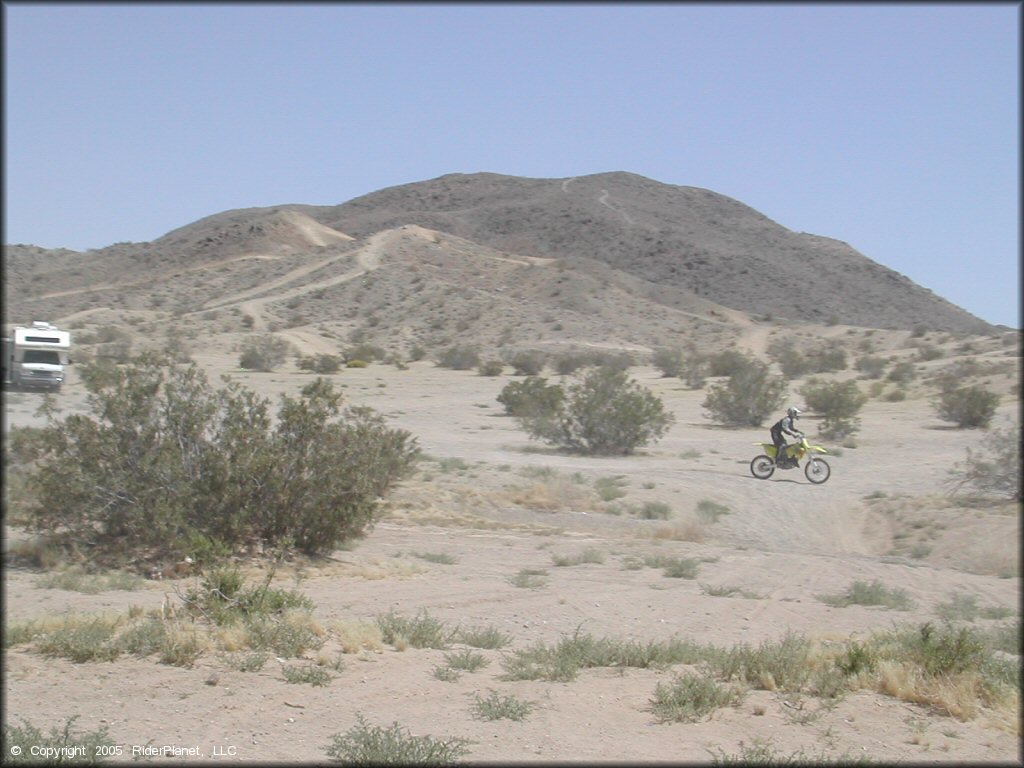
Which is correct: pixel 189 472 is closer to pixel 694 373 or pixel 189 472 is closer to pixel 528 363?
pixel 694 373

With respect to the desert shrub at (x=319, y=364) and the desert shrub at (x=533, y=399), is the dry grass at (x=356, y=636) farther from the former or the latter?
the desert shrub at (x=319, y=364)

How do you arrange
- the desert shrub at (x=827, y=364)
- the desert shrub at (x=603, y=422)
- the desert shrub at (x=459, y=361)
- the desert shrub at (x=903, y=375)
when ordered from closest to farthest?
the desert shrub at (x=603, y=422), the desert shrub at (x=903, y=375), the desert shrub at (x=827, y=364), the desert shrub at (x=459, y=361)

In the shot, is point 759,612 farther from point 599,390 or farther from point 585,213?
point 585,213

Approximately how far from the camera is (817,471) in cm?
2739

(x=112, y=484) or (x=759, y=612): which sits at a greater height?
(x=112, y=484)

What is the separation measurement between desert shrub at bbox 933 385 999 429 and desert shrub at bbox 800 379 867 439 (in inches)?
124

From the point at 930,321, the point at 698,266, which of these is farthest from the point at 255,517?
the point at 698,266

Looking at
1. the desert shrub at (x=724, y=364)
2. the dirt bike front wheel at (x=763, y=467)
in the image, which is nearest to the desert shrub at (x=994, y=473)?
the dirt bike front wheel at (x=763, y=467)

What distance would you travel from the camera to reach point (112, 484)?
16.3 metres

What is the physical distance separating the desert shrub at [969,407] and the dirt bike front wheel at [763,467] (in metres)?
12.1

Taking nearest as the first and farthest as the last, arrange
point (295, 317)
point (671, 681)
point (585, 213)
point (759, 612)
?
point (671, 681)
point (759, 612)
point (295, 317)
point (585, 213)

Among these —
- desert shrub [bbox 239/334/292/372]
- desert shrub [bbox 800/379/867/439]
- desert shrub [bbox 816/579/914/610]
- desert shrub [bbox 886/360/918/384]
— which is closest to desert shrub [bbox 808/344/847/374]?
desert shrub [bbox 886/360/918/384]

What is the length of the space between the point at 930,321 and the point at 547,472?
105571mm

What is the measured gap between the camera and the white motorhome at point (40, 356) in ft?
52.6
